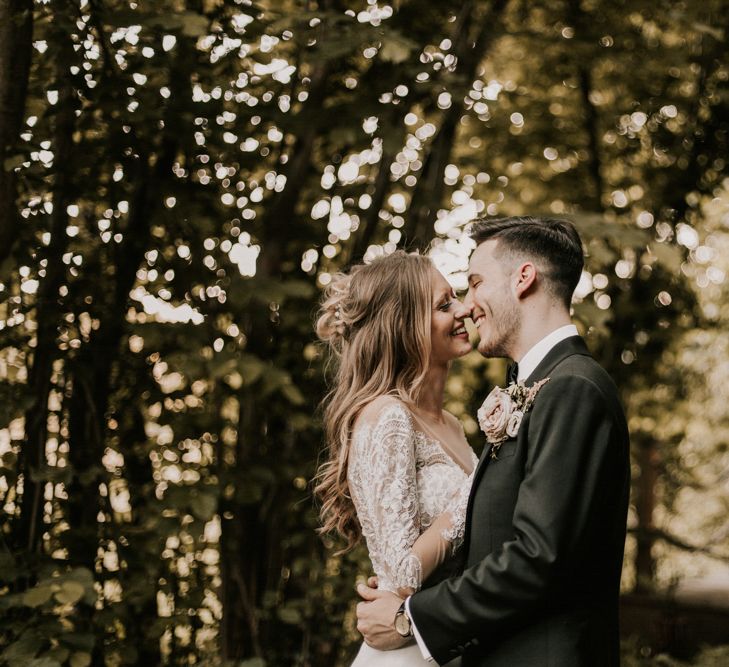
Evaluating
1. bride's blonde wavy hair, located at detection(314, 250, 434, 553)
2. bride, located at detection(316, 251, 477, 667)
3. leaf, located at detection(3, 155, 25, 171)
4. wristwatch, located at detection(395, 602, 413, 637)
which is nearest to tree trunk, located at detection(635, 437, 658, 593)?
bride, located at detection(316, 251, 477, 667)

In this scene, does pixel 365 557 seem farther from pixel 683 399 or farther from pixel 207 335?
pixel 683 399

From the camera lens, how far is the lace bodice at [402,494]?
2.34 metres

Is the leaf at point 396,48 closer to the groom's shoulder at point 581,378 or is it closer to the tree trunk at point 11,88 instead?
the tree trunk at point 11,88

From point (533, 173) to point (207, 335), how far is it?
11.8 ft

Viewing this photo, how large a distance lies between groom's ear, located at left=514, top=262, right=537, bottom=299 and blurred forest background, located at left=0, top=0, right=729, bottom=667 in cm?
134

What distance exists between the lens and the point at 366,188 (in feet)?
14.1

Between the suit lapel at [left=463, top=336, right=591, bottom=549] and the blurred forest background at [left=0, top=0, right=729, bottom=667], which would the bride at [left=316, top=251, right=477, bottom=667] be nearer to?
A: the suit lapel at [left=463, top=336, right=591, bottom=549]

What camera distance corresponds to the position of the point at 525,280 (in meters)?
2.12

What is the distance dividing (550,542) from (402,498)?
2.19 feet

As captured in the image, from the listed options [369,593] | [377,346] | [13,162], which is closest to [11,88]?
[13,162]

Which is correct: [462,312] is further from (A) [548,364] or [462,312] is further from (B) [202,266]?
(B) [202,266]

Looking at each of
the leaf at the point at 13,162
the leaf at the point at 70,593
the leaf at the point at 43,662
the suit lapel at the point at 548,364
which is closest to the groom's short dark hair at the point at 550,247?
→ the suit lapel at the point at 548,364

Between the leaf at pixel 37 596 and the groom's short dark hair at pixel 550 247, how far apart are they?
6.27 ft

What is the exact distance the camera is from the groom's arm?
1798mm
